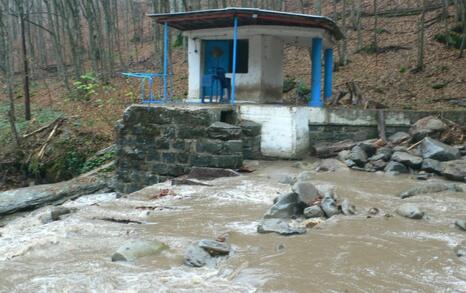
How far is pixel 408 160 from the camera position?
8516 mm

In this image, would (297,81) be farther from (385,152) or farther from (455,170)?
(455,170)

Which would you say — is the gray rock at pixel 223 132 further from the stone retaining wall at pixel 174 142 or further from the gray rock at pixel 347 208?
the gray rock at pixel 347 208

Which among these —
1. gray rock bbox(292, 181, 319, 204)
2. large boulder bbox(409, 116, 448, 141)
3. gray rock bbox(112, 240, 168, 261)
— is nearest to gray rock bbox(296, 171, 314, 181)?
gray rock bbox(292, 181, 319, 204)

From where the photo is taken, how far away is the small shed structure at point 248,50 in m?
11.3

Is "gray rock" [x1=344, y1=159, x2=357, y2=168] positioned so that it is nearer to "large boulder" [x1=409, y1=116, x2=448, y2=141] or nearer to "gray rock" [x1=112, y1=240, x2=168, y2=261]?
"large boulder" [x1=409, y1=116, x2=448, y2=141]

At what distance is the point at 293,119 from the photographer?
32.7ft

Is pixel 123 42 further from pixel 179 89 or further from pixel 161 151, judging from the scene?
pixel 161 151

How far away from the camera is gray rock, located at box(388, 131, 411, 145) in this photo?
9.66 meters

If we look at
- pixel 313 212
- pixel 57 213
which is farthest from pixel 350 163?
pixel 57 213

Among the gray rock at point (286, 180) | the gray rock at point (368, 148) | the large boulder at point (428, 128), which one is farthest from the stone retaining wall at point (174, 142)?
the large boulder at point (428, 128)

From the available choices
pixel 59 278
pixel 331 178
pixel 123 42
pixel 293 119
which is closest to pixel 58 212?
pixel 59 278

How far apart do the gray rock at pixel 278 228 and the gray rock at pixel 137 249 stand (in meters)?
1.05

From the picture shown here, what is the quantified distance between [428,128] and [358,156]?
1678 millimetres

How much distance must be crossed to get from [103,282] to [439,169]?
6530 millimetres
